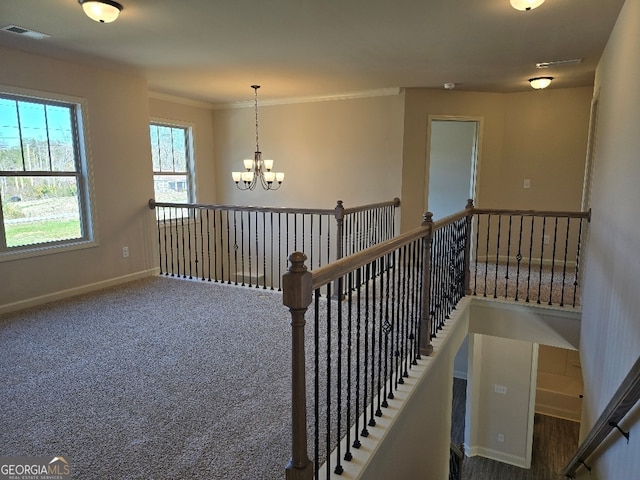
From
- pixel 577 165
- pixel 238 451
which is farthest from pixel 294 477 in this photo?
pixel 577 165

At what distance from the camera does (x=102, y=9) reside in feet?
8.99

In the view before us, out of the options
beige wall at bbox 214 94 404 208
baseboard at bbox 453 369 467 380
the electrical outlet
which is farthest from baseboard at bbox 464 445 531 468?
beige wall at bbox 214 94 404 208

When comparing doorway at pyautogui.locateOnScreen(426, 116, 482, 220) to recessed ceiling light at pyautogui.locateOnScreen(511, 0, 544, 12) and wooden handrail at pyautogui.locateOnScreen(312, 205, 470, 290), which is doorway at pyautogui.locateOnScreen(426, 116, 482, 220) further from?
wooden handrail at pyautogui.locateOnScreen(312, 205, 470, 290)

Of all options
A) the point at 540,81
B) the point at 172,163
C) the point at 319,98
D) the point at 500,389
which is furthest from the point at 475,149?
the point at 172,163

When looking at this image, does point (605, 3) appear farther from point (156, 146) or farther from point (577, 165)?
point (156, 146)

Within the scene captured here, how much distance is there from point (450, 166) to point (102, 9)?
5.94 meters

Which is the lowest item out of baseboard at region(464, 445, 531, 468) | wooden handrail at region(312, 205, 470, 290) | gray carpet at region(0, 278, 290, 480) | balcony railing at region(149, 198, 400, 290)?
baseboard at region(464, 445, 531, 468)

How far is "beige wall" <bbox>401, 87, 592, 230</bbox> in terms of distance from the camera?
546 centimetres

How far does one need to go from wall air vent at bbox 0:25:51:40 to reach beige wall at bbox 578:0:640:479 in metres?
4.26

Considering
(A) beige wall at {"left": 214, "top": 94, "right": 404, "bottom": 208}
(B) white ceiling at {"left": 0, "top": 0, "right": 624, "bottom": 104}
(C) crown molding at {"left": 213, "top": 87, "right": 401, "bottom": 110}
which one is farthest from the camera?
(A) beige wall at {"left": 214, "top": 94, "right": 404, "bottom": 208}

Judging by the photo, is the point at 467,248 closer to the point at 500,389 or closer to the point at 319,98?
the point at 500,389

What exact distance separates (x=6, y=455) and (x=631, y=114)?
12.3 ft

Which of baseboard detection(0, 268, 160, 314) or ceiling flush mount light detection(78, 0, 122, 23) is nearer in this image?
ceiling flush mount light detection(78, 0, 122, 23)

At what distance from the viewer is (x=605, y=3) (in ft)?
9.04
